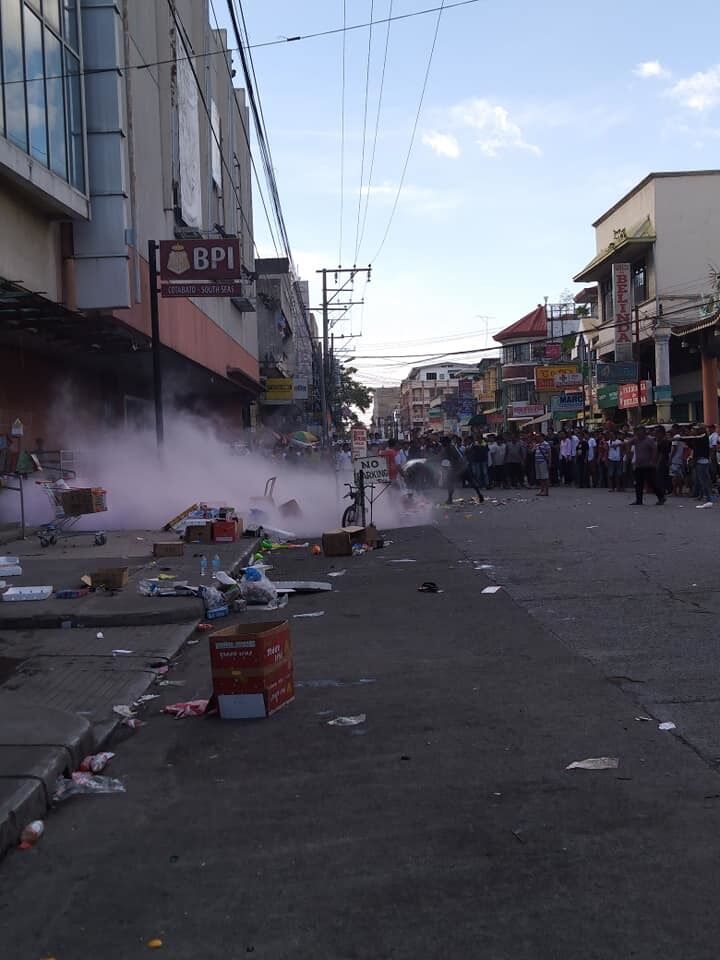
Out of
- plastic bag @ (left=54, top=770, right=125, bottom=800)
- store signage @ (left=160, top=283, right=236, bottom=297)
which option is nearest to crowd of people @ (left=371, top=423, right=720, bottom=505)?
store signage @ (left=160, top=283, right=236, bottom=297)

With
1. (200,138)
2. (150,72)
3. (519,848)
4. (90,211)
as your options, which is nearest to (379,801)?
(519,848)

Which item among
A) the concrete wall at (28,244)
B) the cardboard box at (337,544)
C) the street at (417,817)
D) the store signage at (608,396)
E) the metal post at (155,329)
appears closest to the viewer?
the street at (417,817)

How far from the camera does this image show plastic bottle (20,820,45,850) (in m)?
4.25

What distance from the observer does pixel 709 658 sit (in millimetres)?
7023

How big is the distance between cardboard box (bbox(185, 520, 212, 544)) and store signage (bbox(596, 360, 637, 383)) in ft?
90.7

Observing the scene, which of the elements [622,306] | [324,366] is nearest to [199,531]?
[622,306]

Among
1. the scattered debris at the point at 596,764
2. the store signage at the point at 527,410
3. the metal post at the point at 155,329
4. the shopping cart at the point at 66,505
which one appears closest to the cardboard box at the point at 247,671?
the scattered debris at the point at 596,764

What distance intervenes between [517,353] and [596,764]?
247ft

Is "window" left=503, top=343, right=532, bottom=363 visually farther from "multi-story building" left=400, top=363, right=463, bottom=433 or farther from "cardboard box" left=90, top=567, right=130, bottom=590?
"multi-story building" left=400, top=363, right=463, bottom=433

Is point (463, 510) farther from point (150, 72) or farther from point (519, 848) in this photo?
point (519, 848)

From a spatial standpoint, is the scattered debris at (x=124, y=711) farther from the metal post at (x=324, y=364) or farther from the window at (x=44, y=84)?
the metal post at (x=324, y=364)

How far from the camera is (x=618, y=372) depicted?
129ft

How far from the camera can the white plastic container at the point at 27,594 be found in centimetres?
1021

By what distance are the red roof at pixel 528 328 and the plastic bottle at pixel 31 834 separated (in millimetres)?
73413
